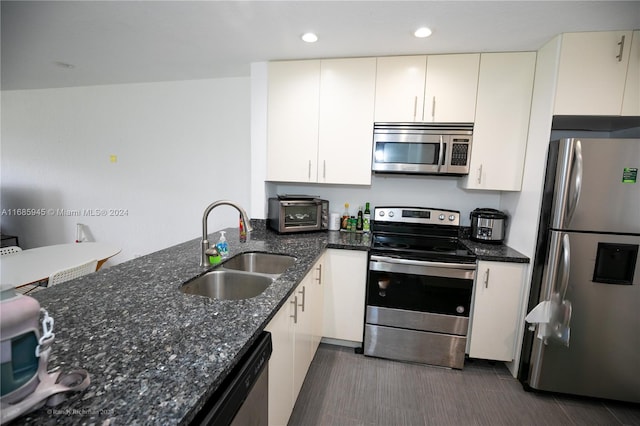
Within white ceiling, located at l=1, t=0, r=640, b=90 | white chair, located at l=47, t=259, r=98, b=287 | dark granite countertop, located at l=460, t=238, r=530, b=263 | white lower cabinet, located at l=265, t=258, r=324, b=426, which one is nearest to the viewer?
white lower cabinet, located at l=265, t=258, r=324, b=426

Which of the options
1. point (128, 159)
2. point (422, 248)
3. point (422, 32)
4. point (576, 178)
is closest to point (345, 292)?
point (422, 248)

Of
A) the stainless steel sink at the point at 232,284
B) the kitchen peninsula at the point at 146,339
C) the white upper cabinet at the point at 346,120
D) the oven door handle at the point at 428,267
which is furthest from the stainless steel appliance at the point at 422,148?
the stainless steel sink at the point at 232,284

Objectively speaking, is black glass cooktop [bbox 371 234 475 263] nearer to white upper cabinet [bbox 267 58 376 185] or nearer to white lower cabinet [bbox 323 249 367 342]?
white lower cabinet [bbox 323 249 367 342]

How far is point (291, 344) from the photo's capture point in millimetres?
1395

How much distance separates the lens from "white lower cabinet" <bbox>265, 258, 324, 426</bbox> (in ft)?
3.84

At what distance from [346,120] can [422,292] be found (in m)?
1.44

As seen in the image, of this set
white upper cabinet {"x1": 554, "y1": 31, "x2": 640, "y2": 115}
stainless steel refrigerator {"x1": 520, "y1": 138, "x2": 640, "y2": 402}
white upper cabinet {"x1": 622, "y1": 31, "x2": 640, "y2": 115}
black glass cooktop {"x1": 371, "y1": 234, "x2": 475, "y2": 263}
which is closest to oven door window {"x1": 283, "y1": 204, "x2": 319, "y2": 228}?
black glass cooktop {"x1": 371, "y1": 234, "x2": 475, "y2": 263}

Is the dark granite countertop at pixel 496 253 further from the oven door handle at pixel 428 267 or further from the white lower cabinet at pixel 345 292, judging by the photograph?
the white lower cabinet at pixel 345 292

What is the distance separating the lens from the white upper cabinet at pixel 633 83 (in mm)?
1646

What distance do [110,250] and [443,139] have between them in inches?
118

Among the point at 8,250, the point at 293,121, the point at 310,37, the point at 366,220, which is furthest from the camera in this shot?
the point at 366,220

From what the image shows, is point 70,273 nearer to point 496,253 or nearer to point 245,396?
point 245,396

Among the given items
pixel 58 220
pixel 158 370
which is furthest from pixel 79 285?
pixel 58 220

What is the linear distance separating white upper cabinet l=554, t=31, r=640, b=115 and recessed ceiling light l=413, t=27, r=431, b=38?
2.63 feet
